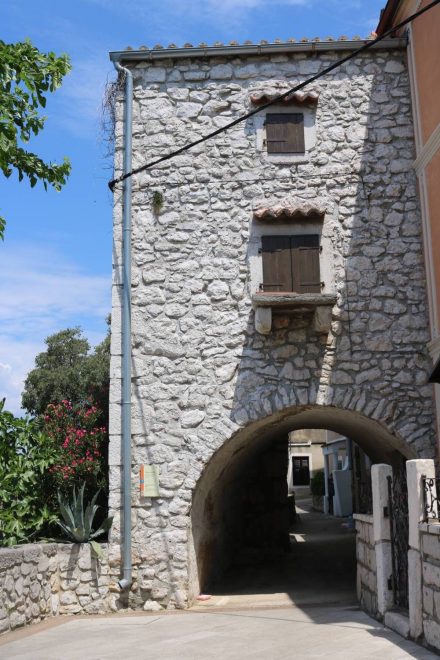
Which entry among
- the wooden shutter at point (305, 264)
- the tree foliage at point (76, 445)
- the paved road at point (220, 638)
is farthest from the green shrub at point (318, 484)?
the paved road at point (220, 638)

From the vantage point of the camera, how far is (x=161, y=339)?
9.69 meters

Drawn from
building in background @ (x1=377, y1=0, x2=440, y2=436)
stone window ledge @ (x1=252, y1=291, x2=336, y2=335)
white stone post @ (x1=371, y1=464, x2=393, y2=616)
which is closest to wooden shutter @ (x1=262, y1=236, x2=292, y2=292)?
stone window ledge @ (x1=252, y1=291, x2=336, y2=335)

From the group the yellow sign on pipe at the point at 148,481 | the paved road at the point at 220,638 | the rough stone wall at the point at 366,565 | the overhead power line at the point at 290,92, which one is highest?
the overhead power line at the point at 290,92

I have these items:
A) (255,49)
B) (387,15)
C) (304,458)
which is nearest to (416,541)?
(255,49)

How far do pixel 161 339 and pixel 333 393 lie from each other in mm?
2363

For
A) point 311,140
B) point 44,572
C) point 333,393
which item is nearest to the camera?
point 44,572

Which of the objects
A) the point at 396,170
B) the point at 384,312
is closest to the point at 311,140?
Answer: the point at 396,170

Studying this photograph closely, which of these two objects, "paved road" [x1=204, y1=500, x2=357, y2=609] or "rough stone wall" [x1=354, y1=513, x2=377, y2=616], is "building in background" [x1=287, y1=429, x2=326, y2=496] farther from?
"rough stone wall" [x1=354, y1=513, x2=377, y2=616]

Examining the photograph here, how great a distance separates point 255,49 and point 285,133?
4.14 ft

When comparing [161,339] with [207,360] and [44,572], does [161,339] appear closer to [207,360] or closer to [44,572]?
[207,360]

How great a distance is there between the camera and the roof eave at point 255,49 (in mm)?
10133

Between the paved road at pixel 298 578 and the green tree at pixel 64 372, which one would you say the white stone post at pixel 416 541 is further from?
the green tree at pixel 64 372

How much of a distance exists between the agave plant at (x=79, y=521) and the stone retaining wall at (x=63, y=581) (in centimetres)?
15

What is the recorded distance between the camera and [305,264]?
31.7 ft
